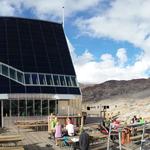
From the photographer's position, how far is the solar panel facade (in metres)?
37.5

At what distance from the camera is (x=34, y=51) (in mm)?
39938

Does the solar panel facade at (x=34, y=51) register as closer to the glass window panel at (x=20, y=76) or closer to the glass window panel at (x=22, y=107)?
the glass window panel at (x=20, y=76)

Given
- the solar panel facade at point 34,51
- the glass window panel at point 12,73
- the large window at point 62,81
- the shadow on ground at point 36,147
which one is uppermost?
the solar panel facade at point 34,51

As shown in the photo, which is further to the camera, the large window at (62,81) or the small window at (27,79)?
the large window at (62,81)

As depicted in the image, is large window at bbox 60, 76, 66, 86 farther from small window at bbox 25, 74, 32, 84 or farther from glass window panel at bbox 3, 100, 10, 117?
glass window panel at bbox 3, 100, 10, 117

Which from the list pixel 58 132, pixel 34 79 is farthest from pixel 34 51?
pixel 58 132

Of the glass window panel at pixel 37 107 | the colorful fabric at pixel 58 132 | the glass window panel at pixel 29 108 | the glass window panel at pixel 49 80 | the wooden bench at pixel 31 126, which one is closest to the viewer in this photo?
the colorful fabric at pixel 58 132

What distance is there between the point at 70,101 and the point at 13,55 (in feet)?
20.7

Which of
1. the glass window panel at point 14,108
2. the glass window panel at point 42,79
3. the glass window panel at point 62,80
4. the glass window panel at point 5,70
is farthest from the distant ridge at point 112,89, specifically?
the glass window panel at point 14,108

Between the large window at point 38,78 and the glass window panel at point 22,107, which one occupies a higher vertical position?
the large window at point 38,78

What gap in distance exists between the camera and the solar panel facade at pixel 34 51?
3750 cm

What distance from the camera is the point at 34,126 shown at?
3052cm

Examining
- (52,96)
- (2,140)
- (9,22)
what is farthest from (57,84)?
(2,140)

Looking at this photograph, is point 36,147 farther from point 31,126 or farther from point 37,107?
point 37,107
